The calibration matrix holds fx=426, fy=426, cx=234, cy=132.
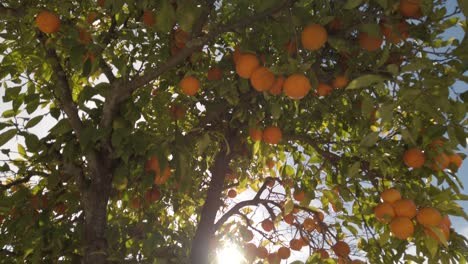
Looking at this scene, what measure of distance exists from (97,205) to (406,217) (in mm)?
2306

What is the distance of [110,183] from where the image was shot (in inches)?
139

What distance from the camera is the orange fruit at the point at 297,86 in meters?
2.44

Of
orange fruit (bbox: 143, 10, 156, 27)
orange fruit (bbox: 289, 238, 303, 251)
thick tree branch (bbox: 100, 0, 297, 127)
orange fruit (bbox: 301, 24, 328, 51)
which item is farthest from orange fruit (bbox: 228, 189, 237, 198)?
orange fruit (bbox: 301, 24, 328, 51)

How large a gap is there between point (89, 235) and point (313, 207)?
7.80ft

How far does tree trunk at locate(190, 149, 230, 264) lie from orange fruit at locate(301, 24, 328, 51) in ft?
8.52

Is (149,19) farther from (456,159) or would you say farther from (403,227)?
(456,159)

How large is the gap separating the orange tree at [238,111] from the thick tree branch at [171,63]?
0.04ft

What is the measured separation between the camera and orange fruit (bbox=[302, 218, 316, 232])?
4.61 metres

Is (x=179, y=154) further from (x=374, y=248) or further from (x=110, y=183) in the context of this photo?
(x=374, y=248)

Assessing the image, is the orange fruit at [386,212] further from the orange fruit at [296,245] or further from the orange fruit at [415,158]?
the orange fruit at [296,245]

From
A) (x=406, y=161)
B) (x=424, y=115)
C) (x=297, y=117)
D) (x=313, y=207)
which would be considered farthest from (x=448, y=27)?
(x=313, y=207)

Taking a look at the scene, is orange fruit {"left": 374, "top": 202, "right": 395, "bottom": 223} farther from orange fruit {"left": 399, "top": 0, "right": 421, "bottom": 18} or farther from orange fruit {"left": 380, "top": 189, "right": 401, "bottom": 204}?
orange fruit {"left": 399, "top": 0, "right": 421, "bottom": 18}

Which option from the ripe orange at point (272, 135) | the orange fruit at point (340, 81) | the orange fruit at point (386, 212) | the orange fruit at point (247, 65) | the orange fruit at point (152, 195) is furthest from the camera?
the orange fruit at point (152, 195)

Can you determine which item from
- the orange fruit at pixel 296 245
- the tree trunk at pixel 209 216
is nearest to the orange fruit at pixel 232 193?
the tree trunk at pixel 209 216
